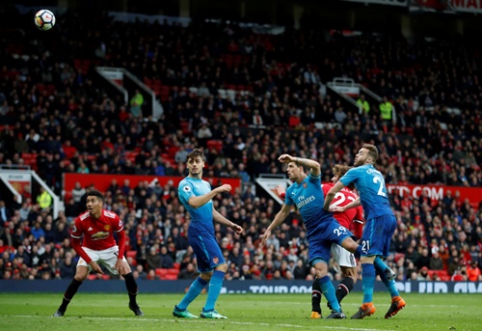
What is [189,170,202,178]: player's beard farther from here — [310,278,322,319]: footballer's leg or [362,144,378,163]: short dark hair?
[362,144,378,163]: short dark hair

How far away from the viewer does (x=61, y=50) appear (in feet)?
121

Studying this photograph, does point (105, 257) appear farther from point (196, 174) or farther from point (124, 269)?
point (196, 174)

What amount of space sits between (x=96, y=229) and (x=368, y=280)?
172 inches

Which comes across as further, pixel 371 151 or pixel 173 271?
pixel 173 271

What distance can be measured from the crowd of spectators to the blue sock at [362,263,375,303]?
47.3 ft

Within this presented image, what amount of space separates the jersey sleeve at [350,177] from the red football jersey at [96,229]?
147 inches

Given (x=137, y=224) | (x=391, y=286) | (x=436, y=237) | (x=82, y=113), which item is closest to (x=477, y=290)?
(x=436, y=237)

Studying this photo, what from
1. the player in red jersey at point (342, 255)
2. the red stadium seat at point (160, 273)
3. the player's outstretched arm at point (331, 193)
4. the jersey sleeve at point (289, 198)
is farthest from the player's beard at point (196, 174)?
the red stadium seat at point (160, 273)

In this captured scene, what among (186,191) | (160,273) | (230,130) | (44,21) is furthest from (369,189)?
(230,130)

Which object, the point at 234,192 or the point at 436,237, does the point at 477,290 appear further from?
the point at 234,192

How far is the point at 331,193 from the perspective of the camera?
13.8 m

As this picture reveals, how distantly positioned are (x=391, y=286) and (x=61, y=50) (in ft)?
82.7

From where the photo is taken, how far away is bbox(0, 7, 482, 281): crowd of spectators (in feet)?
96.2

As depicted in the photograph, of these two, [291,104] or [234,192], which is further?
[291,104]
